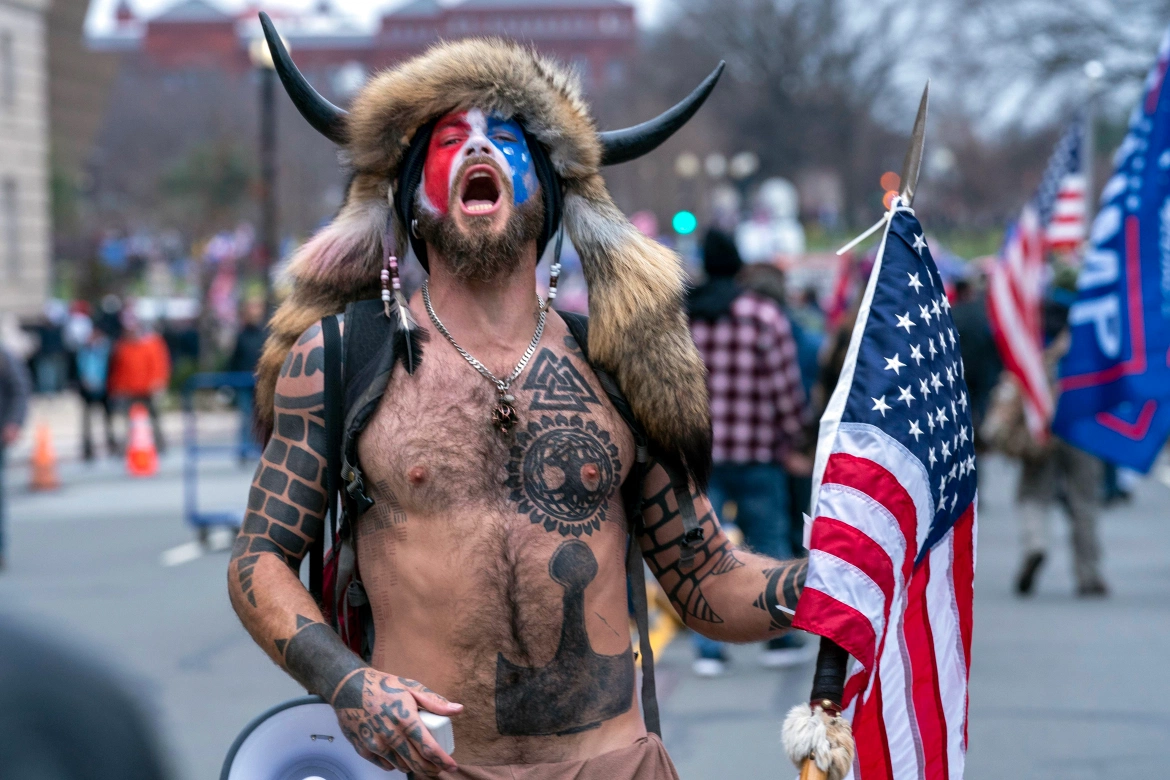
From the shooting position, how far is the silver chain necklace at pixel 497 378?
2883mm

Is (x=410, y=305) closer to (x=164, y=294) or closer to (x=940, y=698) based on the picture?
(x=940, y=698)

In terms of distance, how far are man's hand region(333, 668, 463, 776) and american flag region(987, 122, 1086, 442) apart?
25.0 ft

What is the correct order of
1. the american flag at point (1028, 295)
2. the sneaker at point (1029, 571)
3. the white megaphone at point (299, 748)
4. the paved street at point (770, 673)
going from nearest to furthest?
the white megaphone at point (299, 748) < the paved street at point (770, 673) < the american flag at point (1028, 295) < the sneaker at point (1029, 571)

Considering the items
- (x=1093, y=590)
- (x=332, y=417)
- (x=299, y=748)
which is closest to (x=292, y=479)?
(x=332, y=417)

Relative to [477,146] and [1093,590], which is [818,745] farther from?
[1093,590]

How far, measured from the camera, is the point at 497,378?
294 cm

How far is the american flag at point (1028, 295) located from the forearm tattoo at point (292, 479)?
741cm

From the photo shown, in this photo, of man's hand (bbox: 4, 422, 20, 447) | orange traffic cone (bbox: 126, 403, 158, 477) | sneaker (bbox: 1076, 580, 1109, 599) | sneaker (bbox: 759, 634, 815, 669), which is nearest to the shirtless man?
sneaker (bbox: 759, 634, 815, 669)

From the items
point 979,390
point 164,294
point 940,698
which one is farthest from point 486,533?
point 164,294

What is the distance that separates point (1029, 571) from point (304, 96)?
775 centimetres

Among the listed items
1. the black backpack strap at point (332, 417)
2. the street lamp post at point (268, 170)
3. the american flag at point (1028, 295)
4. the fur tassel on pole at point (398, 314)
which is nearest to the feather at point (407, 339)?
the fur tassel on pole at point (398, 314)

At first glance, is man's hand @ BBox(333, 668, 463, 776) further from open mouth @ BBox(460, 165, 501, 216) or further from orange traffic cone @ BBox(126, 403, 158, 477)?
orange traffic cone @ BBox(126, 403, 158, 477)

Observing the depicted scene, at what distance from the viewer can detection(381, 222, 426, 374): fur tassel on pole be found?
9.59 ft

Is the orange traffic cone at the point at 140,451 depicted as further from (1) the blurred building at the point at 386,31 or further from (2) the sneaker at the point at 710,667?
(1) the blurred building at the point at 386,31
